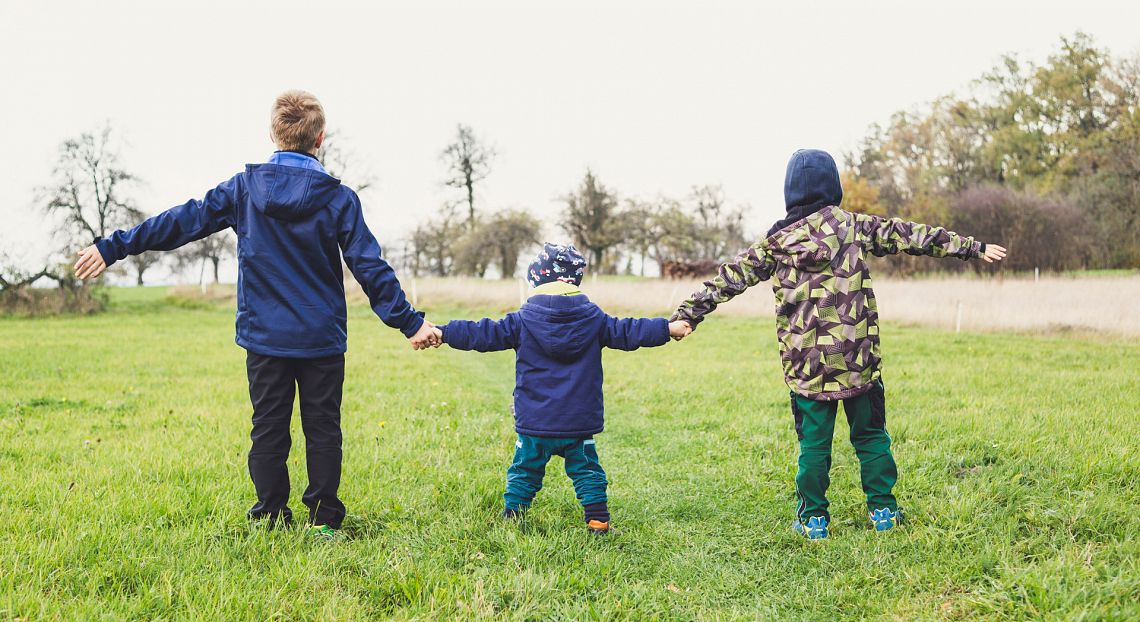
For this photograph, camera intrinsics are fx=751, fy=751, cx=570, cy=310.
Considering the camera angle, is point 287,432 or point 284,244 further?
point 287,432

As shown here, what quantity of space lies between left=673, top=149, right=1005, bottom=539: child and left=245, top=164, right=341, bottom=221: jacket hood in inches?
85.2

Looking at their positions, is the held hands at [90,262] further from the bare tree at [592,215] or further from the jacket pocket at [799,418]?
the bare tree at [592,215]

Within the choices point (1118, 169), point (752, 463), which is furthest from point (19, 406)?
point (1118, 169)

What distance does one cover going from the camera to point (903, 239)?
4145mm

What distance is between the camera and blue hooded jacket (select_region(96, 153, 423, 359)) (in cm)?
366

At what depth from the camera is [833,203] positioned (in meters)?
4.16

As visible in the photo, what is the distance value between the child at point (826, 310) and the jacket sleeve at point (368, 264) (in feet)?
5.64

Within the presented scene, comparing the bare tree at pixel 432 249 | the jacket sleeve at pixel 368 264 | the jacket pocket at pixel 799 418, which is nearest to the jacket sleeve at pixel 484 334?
the jacket sleeve at pixel 368 264

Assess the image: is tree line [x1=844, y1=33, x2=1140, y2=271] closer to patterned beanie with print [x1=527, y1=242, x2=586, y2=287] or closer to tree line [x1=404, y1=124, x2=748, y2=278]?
tree line [x1=404, y1=124, x2=748, y2=278]

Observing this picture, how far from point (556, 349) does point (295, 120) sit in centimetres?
175

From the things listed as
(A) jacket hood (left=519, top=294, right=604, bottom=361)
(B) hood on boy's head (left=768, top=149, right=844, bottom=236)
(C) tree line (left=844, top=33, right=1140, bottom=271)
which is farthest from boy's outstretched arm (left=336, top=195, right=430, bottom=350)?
(C) tree line (left=844, top=33, right=1140, bottom=271)

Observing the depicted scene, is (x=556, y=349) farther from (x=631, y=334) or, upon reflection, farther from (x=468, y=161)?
(x=468, y=161)

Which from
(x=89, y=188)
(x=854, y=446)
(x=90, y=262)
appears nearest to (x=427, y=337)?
(x=90, y=262)

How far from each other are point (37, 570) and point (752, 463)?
14.2ft
